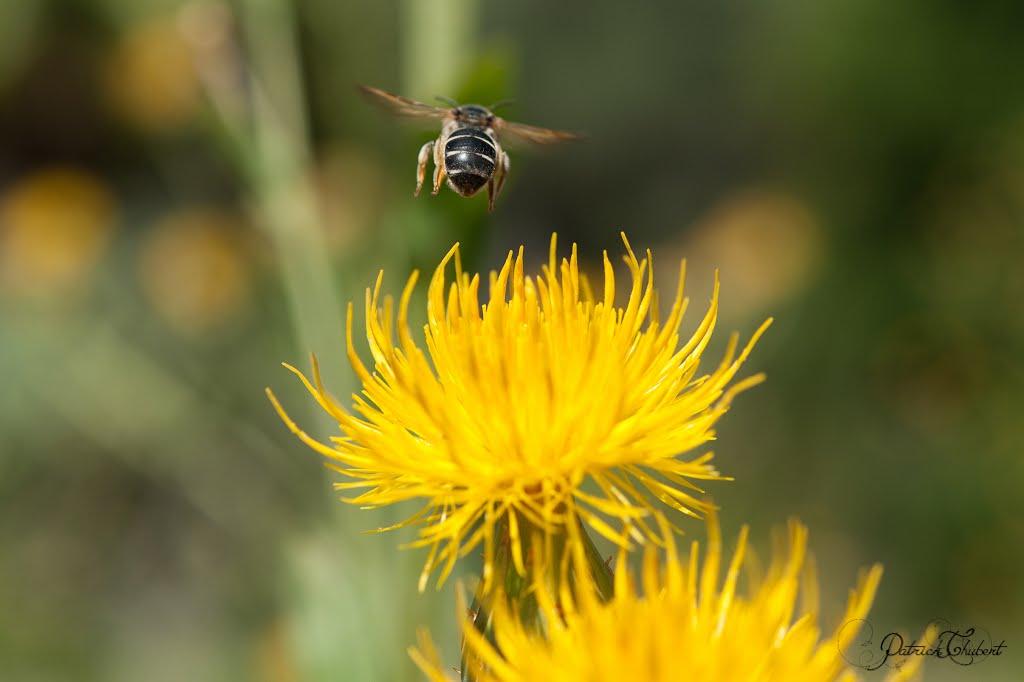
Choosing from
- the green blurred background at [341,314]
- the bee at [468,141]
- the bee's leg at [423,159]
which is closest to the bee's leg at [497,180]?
the bee at [468,141]

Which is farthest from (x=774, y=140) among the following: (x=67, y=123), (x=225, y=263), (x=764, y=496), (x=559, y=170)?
(x=67, y=123)

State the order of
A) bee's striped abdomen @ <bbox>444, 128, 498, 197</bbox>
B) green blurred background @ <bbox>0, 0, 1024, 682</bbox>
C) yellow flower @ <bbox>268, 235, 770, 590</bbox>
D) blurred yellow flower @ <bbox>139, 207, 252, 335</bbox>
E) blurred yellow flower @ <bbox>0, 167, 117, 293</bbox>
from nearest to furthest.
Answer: yellow flower @ <bbox>268, 235, 770, 590</bbox>, bee's striped abdomen @ <bbox>444, 128, 498, 197</bbox>, green blurred background @ <bbox>0, 0, 1024, 682</bbox>, blurred yellow flower @ <bbox>0, 167, 117, 293</bbox>, blurred yellow flower @ <bbox>139, 207, 252, 335</bbox>

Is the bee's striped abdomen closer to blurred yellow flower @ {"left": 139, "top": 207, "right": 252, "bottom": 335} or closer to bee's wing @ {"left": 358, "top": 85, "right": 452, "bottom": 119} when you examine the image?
bee's wing @ {"left": 358, "top": 85, "right": 452, "bottom": 119}

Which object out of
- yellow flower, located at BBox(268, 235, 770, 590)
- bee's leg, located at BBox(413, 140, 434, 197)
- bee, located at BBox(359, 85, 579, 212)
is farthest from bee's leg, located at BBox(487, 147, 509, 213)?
yellow flower, located at BBox(268, 235, 770, 590)

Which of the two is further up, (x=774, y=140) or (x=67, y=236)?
(x=774, y=140)

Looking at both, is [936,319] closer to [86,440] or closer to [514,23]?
[514,23]

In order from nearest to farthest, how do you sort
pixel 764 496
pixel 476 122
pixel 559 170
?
pixel 476 122, pixel 764 496, pixel 559 170
